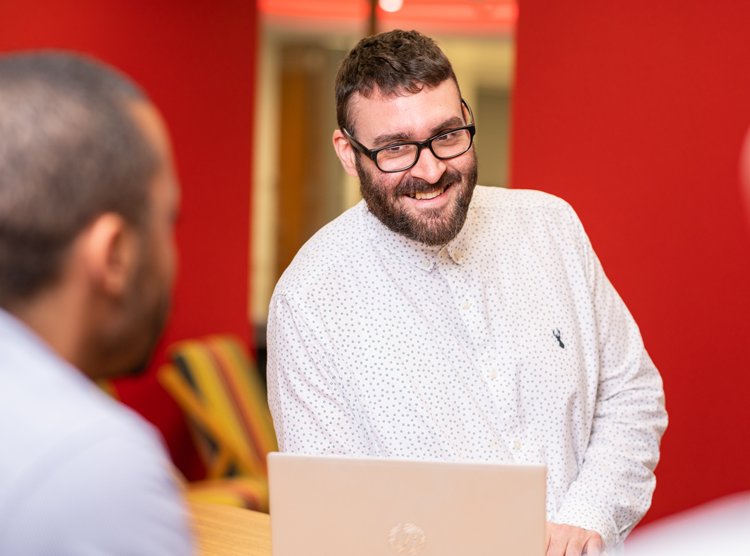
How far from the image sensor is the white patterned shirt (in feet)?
6.09

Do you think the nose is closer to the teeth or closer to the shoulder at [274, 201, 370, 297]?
the teeth

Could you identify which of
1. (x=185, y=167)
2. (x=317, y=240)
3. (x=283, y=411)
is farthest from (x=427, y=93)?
(x=185, y=167)

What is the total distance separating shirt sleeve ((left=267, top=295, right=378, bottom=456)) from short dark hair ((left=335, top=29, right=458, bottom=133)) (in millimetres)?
502

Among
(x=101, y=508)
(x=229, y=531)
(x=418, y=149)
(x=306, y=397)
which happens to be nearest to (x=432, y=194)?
(x=418, y=149)

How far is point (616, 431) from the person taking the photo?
1.93 metres

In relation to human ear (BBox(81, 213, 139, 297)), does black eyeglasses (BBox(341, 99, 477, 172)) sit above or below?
below

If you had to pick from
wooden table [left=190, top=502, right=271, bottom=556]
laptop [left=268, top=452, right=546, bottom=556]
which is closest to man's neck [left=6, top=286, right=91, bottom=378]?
laptop [left=268, top=452, right=546, bottom=556]

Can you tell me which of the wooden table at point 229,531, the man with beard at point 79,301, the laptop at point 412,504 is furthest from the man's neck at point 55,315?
the wooden table at point 229,531

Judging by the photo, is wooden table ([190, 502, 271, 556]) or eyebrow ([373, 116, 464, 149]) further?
eyebrow ([373, 116, 464, 149])

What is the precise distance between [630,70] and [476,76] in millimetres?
2418

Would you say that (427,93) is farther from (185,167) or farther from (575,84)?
(185,167)

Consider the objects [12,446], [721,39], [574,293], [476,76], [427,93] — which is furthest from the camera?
[476,76]

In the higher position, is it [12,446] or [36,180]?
[36,180]

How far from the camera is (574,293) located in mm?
2037
